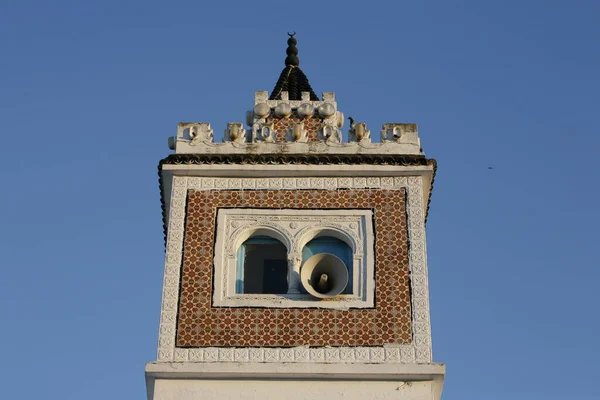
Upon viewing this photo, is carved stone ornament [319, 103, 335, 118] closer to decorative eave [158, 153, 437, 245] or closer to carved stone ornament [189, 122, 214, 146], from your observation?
decorative eave [158, 153, 437, 245]

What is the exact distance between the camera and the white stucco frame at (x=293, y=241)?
18.3 metres

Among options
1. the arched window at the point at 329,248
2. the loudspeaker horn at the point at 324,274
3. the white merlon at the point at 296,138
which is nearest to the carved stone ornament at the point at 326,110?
the white merlon at the point at 296,138

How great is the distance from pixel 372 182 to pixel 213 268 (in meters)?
2.58

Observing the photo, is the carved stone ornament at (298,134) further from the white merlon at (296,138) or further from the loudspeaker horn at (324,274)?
the loudspeaker horn at (324,274)

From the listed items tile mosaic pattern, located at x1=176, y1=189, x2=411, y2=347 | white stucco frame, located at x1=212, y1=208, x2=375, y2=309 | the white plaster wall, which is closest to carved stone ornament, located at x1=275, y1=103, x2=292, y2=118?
tile mosaic pattern, located at x1=176, y1=189, x2=411, y2=347

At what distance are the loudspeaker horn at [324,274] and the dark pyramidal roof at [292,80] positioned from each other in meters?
3.46

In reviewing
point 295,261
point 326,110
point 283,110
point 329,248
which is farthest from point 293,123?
point 295,261

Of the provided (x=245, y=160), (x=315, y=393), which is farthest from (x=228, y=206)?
(x=315, y=393)

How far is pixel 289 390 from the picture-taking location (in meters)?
17.5

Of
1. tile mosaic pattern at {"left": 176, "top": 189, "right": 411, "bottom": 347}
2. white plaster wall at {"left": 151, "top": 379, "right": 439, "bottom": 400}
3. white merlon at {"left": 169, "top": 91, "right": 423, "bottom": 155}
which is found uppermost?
white merlon at {"left": 169, "top": 91, "right": 423, "bottom": 155}

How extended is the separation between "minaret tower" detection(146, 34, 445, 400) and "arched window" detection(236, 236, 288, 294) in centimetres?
2

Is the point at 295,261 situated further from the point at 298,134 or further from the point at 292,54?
the point at 292,54

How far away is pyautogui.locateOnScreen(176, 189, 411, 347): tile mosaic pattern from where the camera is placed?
1795 cm

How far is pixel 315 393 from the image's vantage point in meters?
17.5
